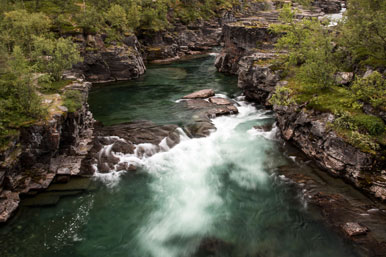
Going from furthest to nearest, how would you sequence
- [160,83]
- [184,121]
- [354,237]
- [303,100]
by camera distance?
[160,83] → [184,121] → [303,100] → [354,237]

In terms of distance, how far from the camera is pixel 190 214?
54.0 ft

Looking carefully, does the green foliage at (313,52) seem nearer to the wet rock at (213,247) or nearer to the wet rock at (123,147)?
the wet rock at (213,247)

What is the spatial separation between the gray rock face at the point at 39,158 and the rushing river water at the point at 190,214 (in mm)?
1875

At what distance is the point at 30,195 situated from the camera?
677 inches

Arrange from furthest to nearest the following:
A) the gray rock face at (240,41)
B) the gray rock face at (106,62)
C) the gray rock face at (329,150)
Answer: the gray rock face at (106,62), the gray rock face at (240,41), the gray rock face at (329,150)

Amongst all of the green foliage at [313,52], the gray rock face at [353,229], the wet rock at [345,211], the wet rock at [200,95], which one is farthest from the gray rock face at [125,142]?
the gray rock face at [353,229]

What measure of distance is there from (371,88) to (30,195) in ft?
83.5

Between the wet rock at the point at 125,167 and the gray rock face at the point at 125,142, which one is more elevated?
the gray rock face at the point at 125,142

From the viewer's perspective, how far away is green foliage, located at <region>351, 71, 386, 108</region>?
17.7 metres

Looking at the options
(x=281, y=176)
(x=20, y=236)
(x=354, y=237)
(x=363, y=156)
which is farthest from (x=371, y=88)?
(x=20, y=236)

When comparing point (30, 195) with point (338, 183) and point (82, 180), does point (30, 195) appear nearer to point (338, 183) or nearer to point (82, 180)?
point (82, 180)

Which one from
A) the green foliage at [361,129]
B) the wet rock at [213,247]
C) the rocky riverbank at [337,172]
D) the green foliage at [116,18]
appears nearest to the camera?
the wet rock at [213,247]

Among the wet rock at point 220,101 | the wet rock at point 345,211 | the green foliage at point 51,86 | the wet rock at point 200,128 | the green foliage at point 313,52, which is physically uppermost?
the green foliage at point 313,52

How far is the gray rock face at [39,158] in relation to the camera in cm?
1631
